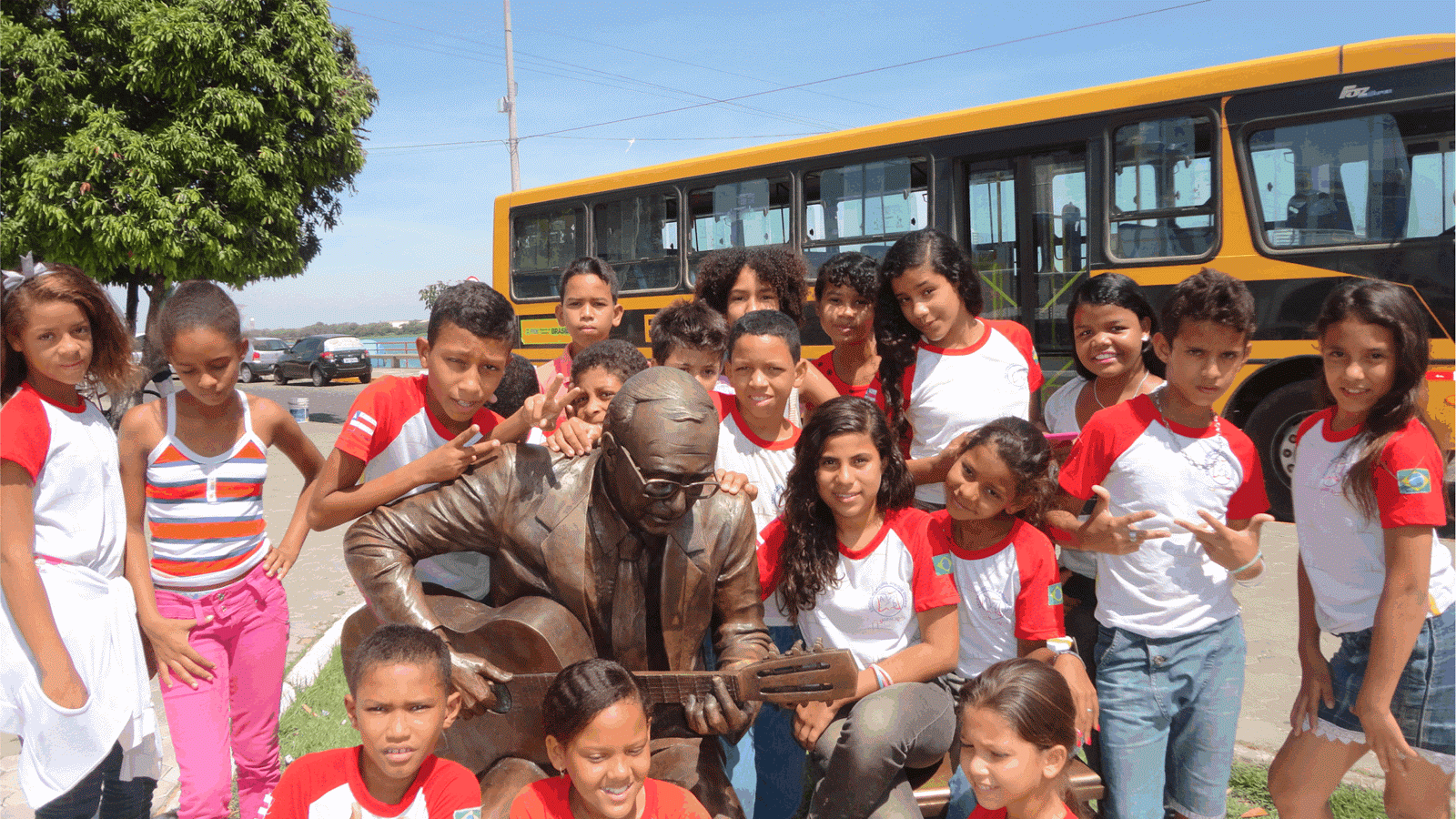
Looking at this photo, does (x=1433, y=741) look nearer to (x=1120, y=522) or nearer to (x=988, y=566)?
(x=1120, y=522)

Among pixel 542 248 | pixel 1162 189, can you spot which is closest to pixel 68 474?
pixel 1162 189

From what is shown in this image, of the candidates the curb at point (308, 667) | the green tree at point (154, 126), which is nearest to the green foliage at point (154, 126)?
the green tree at point (154, 126)

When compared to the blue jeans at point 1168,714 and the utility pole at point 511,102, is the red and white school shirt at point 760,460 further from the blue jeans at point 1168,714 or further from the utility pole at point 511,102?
the utility pole at point 511,102

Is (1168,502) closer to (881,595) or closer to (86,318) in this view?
(881,595)

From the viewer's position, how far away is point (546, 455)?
250 cm

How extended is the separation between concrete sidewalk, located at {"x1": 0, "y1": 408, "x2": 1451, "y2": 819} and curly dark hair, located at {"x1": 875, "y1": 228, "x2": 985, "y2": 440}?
2.03 meters

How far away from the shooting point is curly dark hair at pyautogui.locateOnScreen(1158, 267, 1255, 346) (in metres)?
2.46

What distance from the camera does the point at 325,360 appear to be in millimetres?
25984

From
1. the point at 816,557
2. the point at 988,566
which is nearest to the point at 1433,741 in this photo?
the point at 988,566

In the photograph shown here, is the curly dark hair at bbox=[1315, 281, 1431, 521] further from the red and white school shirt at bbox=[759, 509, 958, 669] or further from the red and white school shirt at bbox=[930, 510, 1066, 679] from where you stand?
the red and white school shirt at bbox=[759, 509, 958, 669]

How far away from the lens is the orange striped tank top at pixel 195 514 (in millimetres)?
2643

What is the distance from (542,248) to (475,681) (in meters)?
9.59

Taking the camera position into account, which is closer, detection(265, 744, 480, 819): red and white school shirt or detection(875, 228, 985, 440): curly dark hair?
detection(265, 744, 480, 819): red and white school shirt

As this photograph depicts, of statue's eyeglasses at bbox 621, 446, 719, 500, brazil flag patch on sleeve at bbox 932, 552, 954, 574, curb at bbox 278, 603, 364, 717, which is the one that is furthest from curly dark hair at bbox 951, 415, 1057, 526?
curb at bbox 278, 603, 364, 717
